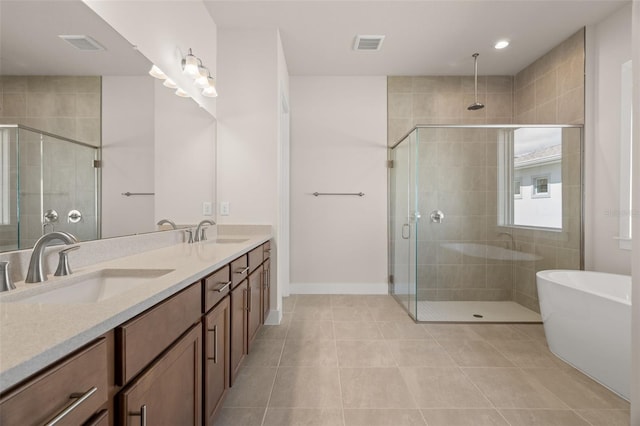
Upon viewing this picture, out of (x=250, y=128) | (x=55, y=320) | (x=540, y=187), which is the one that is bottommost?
(x=55, y=320)

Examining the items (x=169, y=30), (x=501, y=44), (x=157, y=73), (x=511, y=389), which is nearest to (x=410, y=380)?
(x=511, y=389)

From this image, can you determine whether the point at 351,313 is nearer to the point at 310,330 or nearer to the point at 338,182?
the point at 310,330

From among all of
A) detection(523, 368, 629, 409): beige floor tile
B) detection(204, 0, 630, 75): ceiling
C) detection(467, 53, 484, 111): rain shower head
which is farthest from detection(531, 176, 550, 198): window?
detection(523, 368, 629, 409): beige floor tile

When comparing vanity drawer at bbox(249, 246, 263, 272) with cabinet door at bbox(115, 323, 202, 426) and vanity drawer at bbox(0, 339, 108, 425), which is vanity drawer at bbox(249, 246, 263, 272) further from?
vanity drawer at bbox(0, 339, 108, 425)

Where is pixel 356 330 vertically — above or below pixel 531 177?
below

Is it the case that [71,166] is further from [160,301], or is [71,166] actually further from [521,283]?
[521,283]

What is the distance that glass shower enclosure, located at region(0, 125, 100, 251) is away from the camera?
38.3 inches

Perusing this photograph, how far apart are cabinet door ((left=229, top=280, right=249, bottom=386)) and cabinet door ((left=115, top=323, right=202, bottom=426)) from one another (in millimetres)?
414

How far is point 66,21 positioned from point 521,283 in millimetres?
3864

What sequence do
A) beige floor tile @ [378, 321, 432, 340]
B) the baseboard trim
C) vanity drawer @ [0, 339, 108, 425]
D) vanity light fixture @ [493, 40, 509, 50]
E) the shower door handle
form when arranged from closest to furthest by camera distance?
vanity drawer @ [0, 339, 108, 425] → beige floor tile @ [378, 321, 432, 340] → vanity light fixture @ [493, 40, 509, 50] → the shower door handle → the baseboard trim

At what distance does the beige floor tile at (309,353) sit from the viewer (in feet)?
6.86

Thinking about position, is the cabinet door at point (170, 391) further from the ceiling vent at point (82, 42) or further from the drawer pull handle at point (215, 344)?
the ceiling vent at point (82, 42)

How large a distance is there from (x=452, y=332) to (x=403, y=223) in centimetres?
119

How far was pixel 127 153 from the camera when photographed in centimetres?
154
